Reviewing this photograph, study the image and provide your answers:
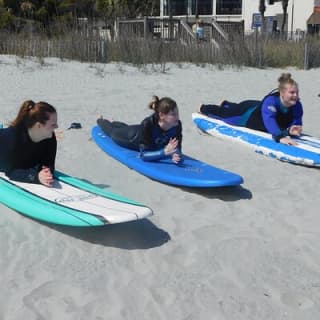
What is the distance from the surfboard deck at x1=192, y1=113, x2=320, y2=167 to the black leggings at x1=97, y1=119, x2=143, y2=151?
56.7 inches

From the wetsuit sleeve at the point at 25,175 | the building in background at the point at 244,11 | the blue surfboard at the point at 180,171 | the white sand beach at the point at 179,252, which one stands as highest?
the building in background at the point at 244,11

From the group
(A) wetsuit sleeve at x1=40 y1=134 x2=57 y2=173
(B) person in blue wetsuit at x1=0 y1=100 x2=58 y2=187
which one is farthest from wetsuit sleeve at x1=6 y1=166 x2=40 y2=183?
(A) wetsuit sleeve at x1=40 y1=134 x2=57 y2=173

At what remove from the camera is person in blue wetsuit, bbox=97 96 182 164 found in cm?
502

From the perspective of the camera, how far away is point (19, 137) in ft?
13.7

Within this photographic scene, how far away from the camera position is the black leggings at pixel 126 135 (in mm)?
5570

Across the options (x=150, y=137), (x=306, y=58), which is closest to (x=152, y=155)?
(x=150, y=137)

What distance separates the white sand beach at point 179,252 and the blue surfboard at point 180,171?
9 centimetres

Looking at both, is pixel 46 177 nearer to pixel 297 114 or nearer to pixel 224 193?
pixel 224 193

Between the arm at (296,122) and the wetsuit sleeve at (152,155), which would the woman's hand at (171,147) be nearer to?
the wetsuit sleeve at (152,155)

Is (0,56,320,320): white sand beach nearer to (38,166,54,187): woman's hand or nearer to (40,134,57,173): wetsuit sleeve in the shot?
(38,166,54,187): woman's hand

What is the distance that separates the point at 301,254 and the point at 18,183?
2.22 m

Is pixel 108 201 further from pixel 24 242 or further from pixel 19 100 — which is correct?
pixel 19 100

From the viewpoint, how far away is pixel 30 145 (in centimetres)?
Result: 425

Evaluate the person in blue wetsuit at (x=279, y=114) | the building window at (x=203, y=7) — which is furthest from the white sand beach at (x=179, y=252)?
the building window at (x=203, y=7)
